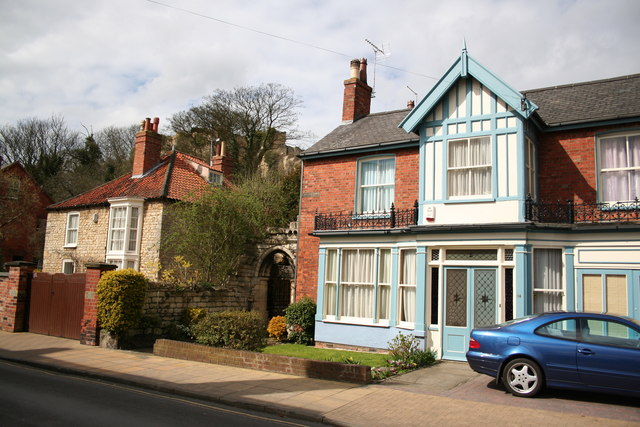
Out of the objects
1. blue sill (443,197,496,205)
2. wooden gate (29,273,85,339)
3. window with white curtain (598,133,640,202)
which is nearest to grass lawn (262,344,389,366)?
blue sill (443,197,496,205)

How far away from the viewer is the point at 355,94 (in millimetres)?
20141

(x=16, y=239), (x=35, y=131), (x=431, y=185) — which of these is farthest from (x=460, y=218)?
(x=35, y=131)

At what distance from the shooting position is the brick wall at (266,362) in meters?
10.5

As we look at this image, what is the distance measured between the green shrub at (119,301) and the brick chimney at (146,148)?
42.3 ft

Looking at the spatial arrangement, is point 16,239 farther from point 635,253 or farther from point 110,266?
point 635,253

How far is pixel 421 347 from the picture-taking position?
1340cm

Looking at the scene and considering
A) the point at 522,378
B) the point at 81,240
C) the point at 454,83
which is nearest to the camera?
the point at 522,378

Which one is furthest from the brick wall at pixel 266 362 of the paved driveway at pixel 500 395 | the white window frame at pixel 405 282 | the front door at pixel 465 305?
the white window frame at pixel 405 282

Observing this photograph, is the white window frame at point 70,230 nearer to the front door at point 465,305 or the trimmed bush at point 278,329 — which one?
the trimmed bush at point 278,329

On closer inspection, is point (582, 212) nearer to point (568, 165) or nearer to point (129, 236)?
point (568, 165)

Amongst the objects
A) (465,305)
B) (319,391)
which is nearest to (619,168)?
(465,305)

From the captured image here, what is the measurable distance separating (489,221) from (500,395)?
16.3ft

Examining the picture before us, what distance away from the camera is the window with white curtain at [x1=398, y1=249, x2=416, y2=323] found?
1452cm

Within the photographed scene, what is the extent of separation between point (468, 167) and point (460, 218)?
1419 mm
